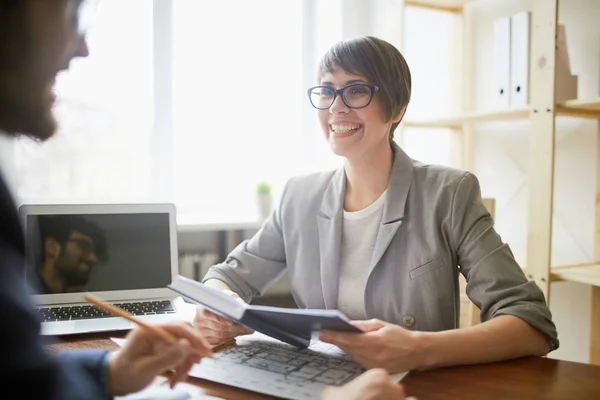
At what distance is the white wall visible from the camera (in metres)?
1.94

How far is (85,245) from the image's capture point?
1.51 metres

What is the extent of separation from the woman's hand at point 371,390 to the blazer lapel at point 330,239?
630mm

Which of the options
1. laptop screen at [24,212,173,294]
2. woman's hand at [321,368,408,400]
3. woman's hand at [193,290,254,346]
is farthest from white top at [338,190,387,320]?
woman's hand at [321,368,408,400]

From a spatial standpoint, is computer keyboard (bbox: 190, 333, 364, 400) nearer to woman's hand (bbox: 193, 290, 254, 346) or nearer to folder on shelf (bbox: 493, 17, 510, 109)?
woman's hand (bbox: 193, 290, 254, 346)

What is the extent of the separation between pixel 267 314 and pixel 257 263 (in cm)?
63

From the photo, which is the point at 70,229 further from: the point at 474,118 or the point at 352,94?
the point at 474,118

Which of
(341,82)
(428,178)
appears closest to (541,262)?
(428,178)

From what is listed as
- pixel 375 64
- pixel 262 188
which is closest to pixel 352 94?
pixel 375 64

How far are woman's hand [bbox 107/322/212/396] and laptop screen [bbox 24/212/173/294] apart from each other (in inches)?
28.2

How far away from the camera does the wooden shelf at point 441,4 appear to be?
2.46m

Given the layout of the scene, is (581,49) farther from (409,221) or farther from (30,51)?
Result: (30,51)

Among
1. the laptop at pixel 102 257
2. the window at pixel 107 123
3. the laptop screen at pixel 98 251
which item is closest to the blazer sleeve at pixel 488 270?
the laptop at pixel 102 257

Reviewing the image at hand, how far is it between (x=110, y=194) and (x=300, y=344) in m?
1.67

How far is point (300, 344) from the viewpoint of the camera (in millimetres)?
1048
